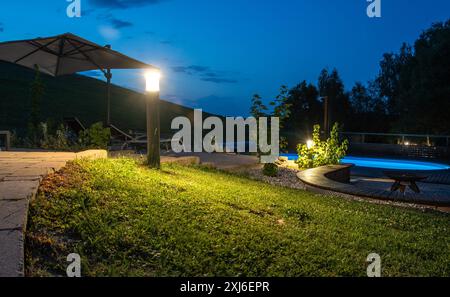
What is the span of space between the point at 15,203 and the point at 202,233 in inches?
61.4

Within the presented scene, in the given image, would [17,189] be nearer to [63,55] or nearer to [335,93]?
[63,55]

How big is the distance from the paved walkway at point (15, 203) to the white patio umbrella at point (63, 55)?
256 centimetres

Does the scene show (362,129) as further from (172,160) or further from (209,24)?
(172,160)

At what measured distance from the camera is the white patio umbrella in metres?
6.98

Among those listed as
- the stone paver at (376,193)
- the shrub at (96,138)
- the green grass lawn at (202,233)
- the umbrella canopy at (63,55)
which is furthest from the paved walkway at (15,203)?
the stone paver at (376,193)

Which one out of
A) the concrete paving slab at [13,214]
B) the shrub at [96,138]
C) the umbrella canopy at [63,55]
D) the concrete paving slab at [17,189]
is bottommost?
the concrete paving slab at [13,214]

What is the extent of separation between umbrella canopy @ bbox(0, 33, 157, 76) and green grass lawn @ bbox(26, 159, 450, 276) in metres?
2.96

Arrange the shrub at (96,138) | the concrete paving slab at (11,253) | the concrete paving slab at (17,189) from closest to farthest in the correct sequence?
1. the concrete paving slab at (11,253)
2. the concrete paving slab at (17,189)
3. the shrub at (96,138)

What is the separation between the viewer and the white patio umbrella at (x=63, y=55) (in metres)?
6.98

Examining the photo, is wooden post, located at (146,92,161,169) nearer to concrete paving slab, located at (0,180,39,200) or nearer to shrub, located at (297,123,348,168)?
concrete paving slab, located at (0,180,39,200)

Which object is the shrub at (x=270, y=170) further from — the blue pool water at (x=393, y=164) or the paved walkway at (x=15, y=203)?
the blue pool water at (x=393, y=164)
